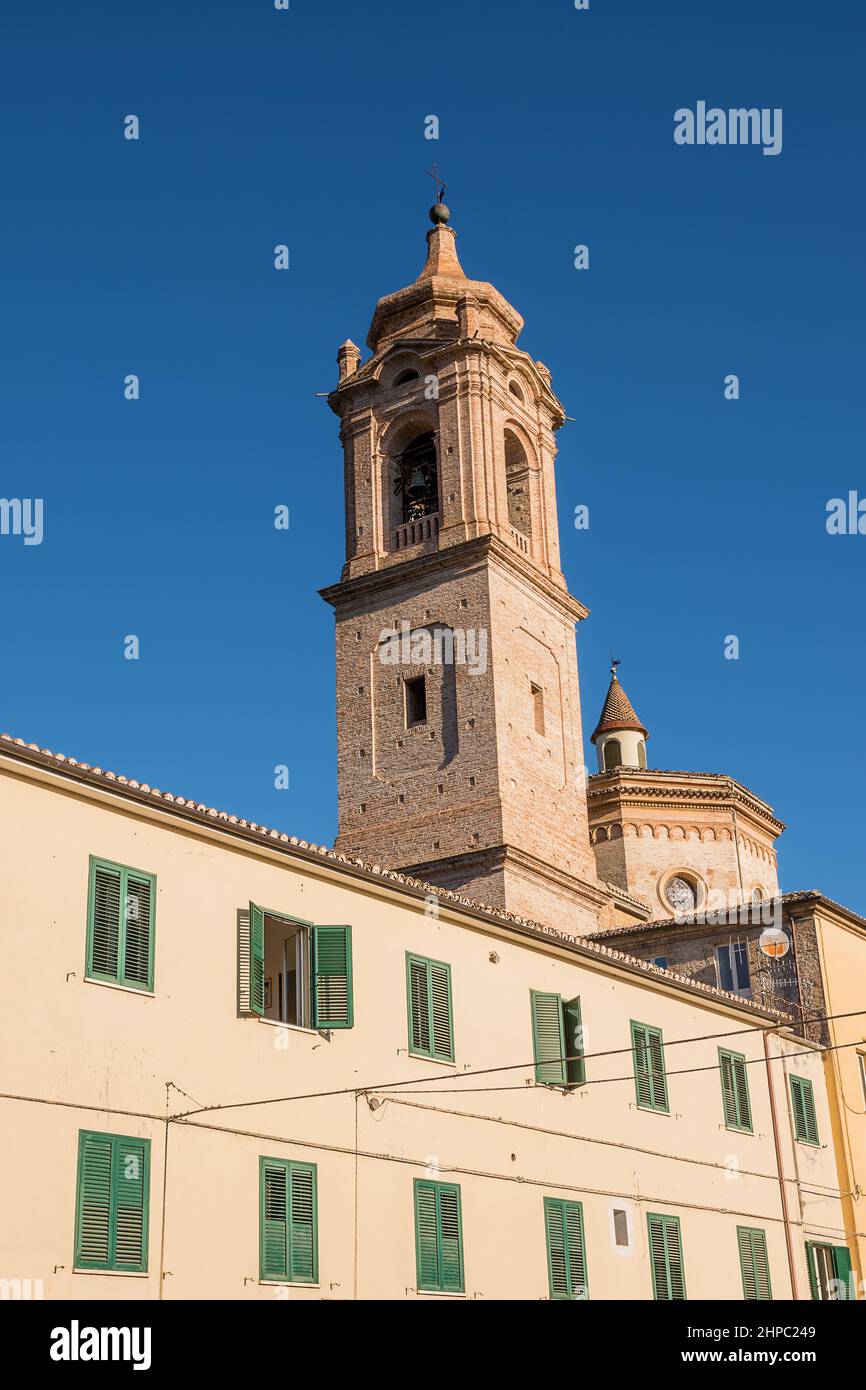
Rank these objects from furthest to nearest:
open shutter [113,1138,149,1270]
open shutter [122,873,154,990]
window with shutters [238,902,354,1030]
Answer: window with shutters [238,902,354,1030], open shutter [122,873,154,990], open shutter [113,1138,149,1270]

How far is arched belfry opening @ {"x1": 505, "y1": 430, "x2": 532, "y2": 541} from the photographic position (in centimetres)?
4684

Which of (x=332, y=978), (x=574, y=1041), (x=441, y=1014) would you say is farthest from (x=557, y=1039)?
(x=332, y=978)

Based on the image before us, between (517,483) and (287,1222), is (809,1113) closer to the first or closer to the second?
(287,1222)

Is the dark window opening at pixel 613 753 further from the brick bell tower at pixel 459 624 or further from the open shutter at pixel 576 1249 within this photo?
the open shutter at pixel 576 1249

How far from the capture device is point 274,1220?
20.2 metres

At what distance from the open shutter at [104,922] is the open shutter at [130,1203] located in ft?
6.50

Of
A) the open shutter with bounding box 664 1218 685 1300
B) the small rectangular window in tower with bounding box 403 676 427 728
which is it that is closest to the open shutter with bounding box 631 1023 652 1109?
the open shutter with bounding box 664 1218 685 1300

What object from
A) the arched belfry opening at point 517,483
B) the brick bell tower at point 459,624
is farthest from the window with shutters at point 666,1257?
the arched belfry opening at point 517,483

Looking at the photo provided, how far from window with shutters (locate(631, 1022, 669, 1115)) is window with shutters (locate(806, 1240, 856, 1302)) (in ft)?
18.3

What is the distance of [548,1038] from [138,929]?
865 cm

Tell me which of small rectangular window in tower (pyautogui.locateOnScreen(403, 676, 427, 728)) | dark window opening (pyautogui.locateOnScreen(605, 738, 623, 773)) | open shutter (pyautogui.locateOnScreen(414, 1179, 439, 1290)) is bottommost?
open shutter (pyautogui.locateOnScreen(414, 1179, 439, 1290))

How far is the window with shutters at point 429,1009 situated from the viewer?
77.3ft

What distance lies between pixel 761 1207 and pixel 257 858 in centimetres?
1387

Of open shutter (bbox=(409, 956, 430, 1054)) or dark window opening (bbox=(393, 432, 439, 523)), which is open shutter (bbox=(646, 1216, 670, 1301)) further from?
dark window opening (bbox=(393, 432, 439, 523))
